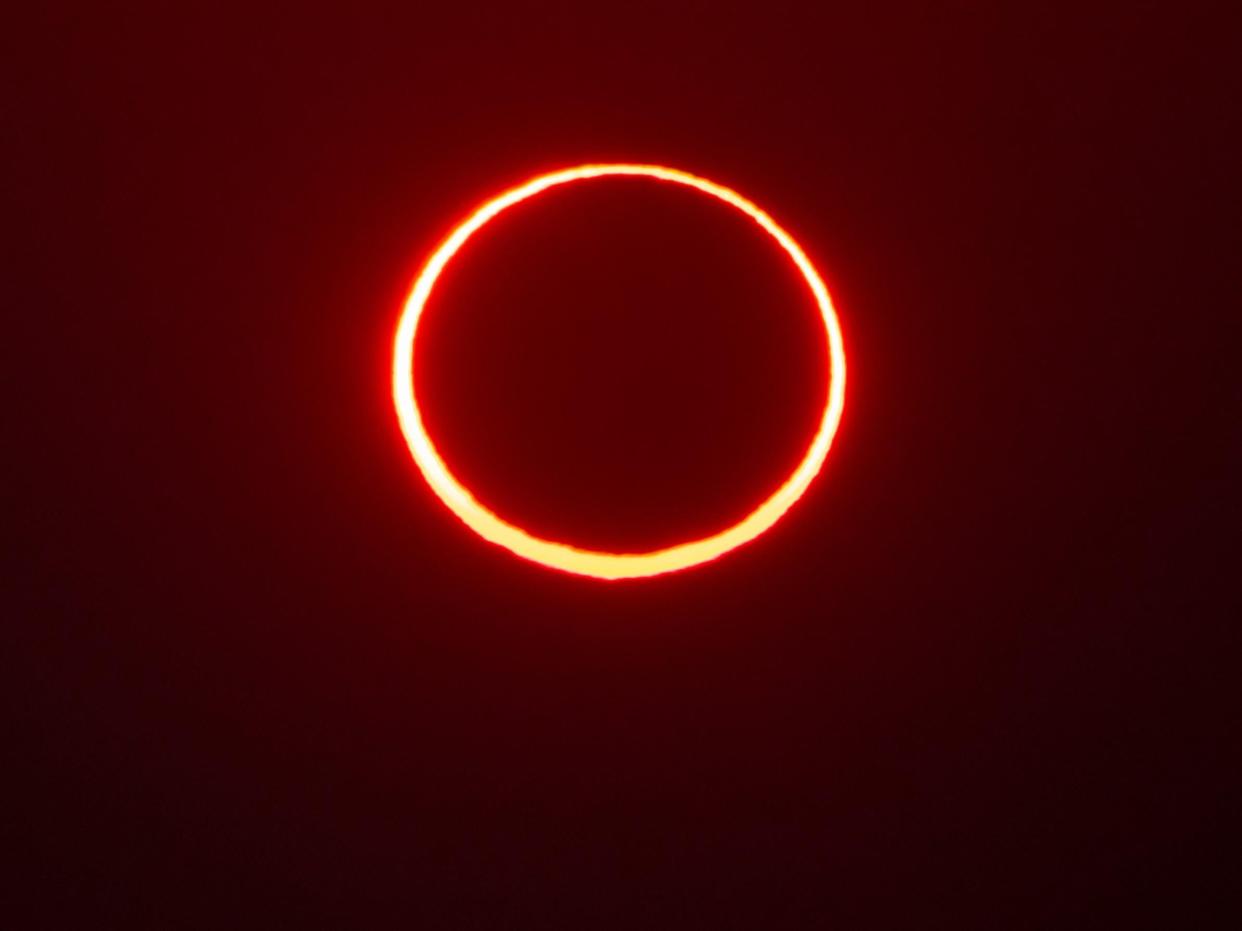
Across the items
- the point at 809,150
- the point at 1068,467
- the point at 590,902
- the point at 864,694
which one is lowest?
the point at 590,902

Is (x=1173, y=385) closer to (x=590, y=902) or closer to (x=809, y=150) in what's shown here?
(x=809, y=150)

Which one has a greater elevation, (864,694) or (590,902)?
(864,694)

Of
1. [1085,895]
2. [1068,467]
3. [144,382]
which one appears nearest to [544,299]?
[144,382]
